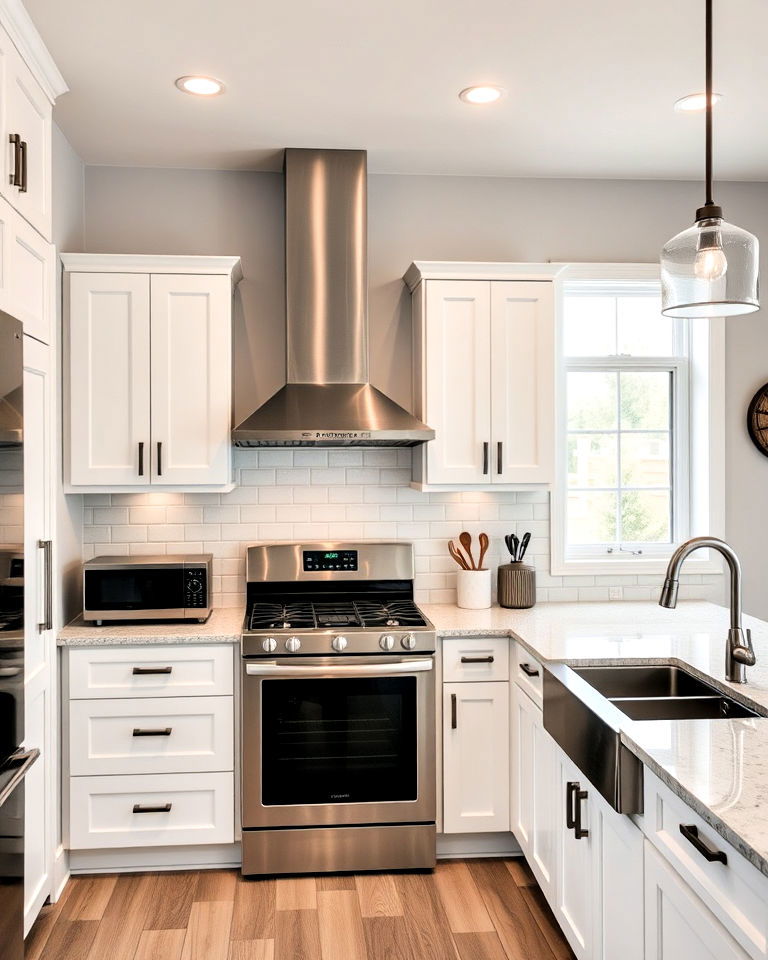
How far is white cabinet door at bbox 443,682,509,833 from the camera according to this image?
3256 mm

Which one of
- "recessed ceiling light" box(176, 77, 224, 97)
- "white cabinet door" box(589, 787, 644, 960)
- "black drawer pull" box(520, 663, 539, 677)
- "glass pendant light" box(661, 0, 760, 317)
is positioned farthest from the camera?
"black drawer pull" box(520, 663, 539, 677)

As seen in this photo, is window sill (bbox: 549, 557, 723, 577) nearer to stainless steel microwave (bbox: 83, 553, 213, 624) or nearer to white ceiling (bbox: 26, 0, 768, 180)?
stainless steel microwave (bbox: 83, 553, 213, 624)

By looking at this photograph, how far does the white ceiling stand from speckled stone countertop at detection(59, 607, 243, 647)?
1.93 metres

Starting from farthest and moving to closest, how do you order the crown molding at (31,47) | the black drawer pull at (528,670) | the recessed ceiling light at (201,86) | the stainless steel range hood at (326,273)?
the stainless steel range hood at (326,273)
the black drawer pull at (528,670)
the recessed ceiling light at (201,86)
the crown molding at (31,47)

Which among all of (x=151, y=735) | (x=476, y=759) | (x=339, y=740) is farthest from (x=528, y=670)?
(x=151, y=735)

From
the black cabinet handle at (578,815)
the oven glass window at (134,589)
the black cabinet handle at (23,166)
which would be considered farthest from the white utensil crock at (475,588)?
the black cabinet handle at (23,166)

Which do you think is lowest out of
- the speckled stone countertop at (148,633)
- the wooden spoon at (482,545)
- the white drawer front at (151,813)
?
the white drawer front at (151,813)

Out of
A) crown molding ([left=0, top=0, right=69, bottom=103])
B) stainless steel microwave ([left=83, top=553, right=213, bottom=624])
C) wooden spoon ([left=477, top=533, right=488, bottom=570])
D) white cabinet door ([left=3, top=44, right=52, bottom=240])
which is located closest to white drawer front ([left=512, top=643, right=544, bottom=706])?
wooden spoon ([left=477, top=533, right=488, bottom=570])

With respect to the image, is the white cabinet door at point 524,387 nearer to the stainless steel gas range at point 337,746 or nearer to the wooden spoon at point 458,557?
the wooden spoon at point 458,557

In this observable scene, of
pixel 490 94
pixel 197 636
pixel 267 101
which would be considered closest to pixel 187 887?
pixel 197 636

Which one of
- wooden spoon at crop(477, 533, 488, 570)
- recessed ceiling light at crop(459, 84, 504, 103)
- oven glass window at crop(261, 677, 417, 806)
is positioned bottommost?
oven glass window at crop(261, 677, 417, 806)

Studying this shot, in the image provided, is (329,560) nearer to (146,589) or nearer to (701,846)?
(146,589)

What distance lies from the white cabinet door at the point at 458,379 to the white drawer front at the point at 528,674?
76cm

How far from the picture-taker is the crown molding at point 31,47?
2256mm
